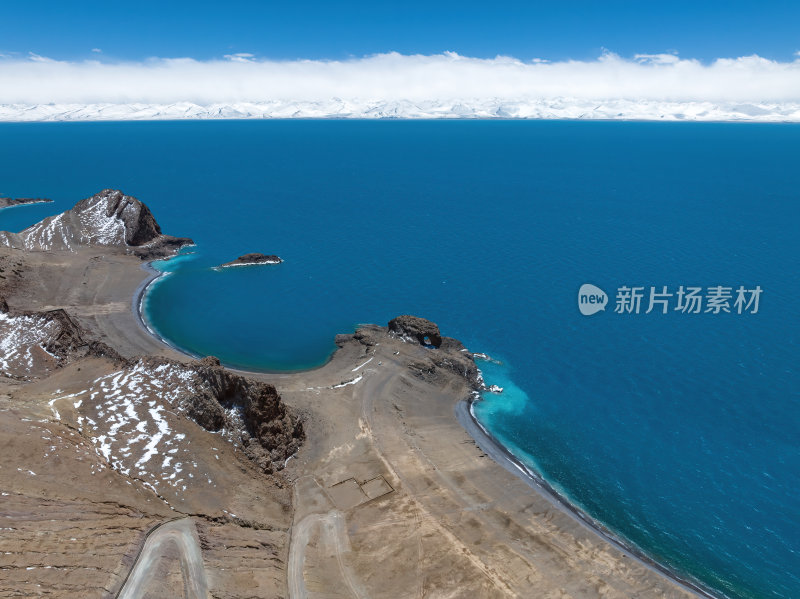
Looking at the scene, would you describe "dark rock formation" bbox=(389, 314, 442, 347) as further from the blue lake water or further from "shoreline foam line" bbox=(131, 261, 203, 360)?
"shoreline foam line" bbox=(131, 261, 203, 360)

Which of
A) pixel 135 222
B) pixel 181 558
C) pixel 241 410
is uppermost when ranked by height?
pixel 135 222

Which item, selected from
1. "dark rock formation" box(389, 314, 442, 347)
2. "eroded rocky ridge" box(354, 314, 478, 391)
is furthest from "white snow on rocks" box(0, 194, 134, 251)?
"dark rock formation" box(389, 314, 442, 347)

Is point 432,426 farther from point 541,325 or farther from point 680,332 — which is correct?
point 680,332

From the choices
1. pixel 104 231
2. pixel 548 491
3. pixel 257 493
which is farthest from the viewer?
pixel 104 231

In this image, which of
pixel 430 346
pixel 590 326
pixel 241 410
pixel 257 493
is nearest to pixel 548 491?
pixel 257 493

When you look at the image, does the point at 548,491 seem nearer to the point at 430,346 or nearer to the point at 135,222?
the point at 430,346

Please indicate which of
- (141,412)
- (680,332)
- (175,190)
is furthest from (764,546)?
(175,190)
